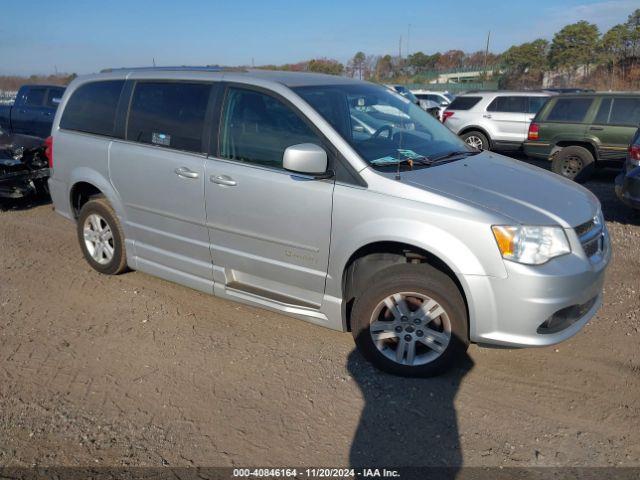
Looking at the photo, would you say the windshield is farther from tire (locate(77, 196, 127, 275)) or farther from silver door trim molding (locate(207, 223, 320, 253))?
tire (locate(77, 196, 127, 275))

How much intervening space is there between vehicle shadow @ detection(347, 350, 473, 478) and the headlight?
3.09ft

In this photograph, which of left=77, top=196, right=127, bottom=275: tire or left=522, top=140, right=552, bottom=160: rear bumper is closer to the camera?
left=77, top=196, right=127, bottom=275: tire

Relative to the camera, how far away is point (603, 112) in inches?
395

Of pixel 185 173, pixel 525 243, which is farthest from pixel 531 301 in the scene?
pixel 185 173

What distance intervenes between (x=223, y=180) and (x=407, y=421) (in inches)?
82.6

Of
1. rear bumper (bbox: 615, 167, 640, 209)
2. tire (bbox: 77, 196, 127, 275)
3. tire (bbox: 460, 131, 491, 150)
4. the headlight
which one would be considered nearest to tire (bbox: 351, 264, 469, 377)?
the headlight

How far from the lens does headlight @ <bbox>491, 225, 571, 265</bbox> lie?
309 centimetres

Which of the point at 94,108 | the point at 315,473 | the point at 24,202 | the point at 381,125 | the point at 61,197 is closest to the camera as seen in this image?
the point at 315,473

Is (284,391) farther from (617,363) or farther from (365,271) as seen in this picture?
(617,363)

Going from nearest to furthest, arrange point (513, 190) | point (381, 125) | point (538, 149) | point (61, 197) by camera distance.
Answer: point (513, 190)
point (381, 125)
point (61, 197)
point (538, 149)

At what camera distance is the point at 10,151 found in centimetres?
778

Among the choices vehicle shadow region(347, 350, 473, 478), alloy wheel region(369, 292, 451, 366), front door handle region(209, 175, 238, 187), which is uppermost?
front door handle region(209, 175, 238, 187)

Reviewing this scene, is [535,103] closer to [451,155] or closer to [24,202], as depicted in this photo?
[451,155]

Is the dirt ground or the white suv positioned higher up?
the white suv
